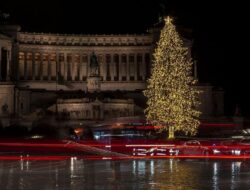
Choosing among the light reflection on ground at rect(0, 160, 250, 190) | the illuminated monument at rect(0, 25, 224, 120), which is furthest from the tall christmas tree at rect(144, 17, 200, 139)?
the illuminated monument at rect(0, 25, 224, 120)

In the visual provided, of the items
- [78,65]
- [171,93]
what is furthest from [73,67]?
[171,93]

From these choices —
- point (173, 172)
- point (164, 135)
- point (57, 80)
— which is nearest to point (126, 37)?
point (57, 80)

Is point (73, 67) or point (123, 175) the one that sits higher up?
point (73, 67)

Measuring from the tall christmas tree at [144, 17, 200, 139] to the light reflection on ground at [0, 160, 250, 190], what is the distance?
23086mm

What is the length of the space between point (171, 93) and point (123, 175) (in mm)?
33807

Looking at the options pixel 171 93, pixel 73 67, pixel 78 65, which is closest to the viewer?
pixel 171 93

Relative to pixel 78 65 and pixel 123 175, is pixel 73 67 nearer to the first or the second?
pixel 78 65

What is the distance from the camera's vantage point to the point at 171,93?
66375mm

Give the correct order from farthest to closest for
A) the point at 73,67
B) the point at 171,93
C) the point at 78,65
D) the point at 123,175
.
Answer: the point at 78,65
the point at 73,67
the point at 171,93
the point at 123,175

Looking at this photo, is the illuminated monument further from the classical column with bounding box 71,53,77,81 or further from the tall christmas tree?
the tall christmas tree

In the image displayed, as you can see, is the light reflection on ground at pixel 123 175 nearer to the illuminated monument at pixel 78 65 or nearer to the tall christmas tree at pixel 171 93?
the tall christmas tree at pixel 171 93

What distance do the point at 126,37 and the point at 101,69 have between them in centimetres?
974

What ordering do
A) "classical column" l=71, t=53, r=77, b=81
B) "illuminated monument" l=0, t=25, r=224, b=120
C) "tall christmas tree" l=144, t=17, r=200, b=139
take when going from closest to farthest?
1. "tall christmas tree" l=144, t=17, r=200, b=139
2. "illuminated monument" l=0, t=25, r=224, b=120
3. "classical column" l=71, t=53, r=77, b=81

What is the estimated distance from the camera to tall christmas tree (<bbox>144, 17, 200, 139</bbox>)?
66062 millimetres
